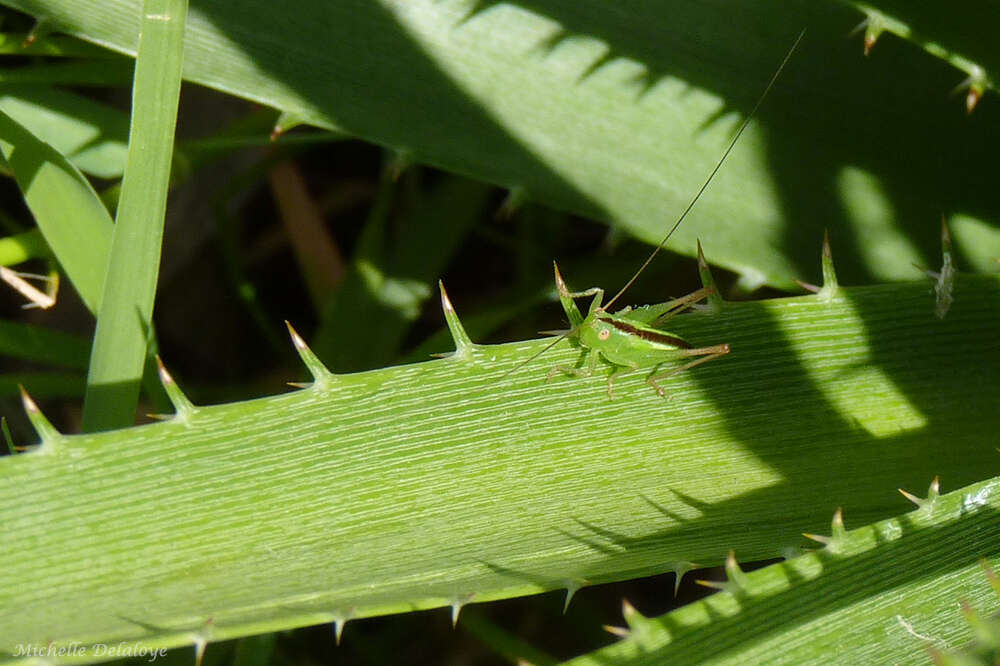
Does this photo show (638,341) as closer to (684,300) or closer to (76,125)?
(684,300)

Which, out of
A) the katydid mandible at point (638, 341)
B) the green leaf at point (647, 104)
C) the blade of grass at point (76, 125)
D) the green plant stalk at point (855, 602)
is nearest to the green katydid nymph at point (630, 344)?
the katydid mandible at point (638, 341)

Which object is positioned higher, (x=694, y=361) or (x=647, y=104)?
(x=647, y=104)

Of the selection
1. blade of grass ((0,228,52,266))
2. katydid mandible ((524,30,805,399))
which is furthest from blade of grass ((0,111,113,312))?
katydid mandible ((524,30,805,399))

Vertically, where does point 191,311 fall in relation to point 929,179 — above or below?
above

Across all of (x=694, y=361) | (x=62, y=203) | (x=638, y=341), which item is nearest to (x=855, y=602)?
(x=694, y=361)

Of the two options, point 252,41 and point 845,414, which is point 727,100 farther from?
point 252,41

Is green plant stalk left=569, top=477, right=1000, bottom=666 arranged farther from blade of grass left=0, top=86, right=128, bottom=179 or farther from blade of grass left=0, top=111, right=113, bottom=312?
blade of grass left=0, top=86, right=128, bottom=179

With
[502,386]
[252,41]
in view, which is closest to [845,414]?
A: [502,386]
